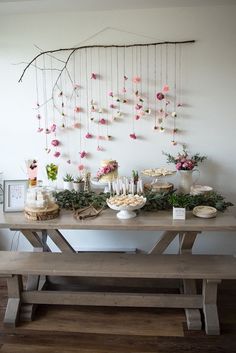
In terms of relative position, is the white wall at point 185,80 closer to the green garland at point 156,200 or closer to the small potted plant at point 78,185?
the small potted plant at point 78,185

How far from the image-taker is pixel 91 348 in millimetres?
1945

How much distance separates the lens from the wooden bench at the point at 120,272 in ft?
6.62

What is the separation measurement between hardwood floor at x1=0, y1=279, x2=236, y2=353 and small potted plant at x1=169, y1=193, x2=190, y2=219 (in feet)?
2.38

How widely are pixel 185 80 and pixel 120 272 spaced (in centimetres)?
176

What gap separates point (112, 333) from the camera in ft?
6.81

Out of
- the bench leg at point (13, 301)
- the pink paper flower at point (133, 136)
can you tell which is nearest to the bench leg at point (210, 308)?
the bench leg at point (13, 301)

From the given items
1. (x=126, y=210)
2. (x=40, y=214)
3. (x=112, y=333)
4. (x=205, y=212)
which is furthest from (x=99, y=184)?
(x=112, y=333)

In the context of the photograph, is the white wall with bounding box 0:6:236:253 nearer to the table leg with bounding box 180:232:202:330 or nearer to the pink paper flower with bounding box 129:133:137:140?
the pink paper flower with bounding box 129:133:137:140

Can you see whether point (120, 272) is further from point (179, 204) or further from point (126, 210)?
point (179, 204)

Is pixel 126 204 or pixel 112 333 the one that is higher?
pixel 126 204

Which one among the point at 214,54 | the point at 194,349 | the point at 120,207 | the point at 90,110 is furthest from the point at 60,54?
the point at 194,349

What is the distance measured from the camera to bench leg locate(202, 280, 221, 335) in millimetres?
2053

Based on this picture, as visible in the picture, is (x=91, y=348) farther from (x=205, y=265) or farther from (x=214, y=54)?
(x=214, y=54)

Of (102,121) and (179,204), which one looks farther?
(102,121)
